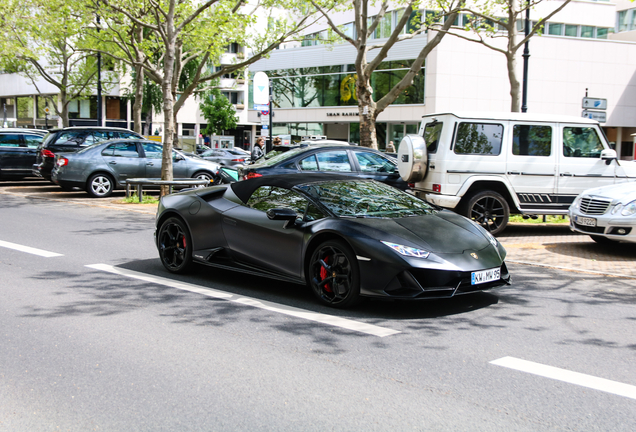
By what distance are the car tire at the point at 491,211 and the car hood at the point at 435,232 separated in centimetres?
508

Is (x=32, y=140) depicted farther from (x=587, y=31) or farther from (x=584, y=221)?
(x=587, y=31)

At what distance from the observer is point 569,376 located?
172 inches

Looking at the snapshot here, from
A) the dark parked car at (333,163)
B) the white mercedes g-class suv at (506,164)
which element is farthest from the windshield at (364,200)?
the dark parked car at (333,163)

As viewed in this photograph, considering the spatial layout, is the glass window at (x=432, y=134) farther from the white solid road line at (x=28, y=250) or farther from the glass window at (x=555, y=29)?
the glass window at (x=555, y=29)

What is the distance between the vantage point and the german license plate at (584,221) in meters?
9.79

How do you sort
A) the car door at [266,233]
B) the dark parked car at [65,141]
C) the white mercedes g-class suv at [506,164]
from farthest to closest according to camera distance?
the dark parked car at [65,141] < the white mercedes g-class suv at [506,164] < the car door at [266,233]

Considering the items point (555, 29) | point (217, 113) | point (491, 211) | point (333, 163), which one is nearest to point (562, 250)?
point (491, 211)

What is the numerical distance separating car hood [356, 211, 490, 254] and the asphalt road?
2.03ft

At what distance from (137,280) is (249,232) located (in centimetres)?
156

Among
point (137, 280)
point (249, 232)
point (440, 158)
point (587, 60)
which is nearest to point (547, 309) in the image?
point (249, 232)

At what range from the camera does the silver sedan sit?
9.45 metres

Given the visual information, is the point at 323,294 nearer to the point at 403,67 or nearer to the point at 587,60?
the point at 403,67

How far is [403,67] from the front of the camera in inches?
1678

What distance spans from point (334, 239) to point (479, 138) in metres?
6.33
